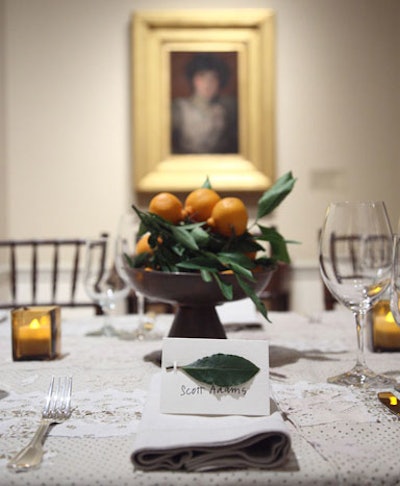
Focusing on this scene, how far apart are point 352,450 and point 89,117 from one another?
90.6 inches

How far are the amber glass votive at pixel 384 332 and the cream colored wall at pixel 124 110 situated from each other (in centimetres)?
159

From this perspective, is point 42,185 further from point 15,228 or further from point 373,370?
point 373,370

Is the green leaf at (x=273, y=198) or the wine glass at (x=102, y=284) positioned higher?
the green leaf at (x=273, y=198)

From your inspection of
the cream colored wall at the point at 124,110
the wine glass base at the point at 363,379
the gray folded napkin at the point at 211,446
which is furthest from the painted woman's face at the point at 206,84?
the gray folded napkin at the point at 211,446

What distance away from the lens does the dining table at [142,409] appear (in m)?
0.53

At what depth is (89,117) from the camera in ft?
8.77

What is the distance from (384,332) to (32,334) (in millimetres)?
591

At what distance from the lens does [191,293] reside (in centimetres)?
92

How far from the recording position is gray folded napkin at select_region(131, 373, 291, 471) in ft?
1.75

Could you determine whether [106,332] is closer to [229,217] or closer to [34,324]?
[34,324]

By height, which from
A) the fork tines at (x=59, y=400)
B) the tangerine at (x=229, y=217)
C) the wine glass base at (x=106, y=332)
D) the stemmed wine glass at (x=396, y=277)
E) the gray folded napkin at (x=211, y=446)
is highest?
the tangerine at (x=229, y=217)

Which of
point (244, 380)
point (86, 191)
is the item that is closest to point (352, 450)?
point (244, 380)

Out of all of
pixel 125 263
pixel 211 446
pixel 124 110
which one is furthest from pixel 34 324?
pixel 124 110

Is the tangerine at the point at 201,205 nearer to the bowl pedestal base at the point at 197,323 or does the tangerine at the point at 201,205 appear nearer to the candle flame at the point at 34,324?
the bowl pedestal base at the point at 197,323
